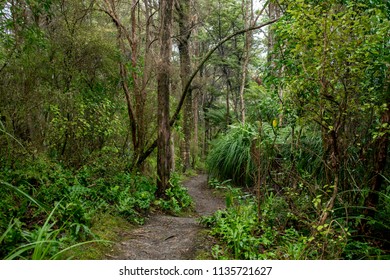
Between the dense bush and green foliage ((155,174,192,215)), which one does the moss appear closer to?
the dense bush

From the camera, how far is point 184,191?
6.35 m

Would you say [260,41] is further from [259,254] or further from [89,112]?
[259,254]

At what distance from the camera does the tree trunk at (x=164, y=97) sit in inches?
222

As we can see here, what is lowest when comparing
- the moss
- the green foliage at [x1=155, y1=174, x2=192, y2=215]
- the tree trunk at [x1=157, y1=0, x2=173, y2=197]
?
the green foliage at [x1=155, y1=174, x2=192, y2=215]

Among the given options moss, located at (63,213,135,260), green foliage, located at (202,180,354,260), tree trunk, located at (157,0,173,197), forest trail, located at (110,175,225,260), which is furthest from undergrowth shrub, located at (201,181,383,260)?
tree trunk, located at (157,0,173,197)

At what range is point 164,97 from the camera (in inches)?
227

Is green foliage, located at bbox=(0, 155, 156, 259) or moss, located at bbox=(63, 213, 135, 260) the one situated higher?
green foliage, located at bbox=(0, 155, 156, 259)

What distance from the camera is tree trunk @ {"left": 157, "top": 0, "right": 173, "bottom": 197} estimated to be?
5.64 m

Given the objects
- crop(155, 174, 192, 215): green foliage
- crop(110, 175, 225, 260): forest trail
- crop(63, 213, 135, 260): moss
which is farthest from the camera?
crop(155, 174, 192, 215): green foliage

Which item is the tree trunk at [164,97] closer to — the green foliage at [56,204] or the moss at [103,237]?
the green foliage at [56,204]

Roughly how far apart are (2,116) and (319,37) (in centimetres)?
429

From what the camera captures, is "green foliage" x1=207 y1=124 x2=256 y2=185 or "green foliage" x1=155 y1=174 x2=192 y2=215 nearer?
"green foliage" x1=155 y1=174 x2=192 y2=215

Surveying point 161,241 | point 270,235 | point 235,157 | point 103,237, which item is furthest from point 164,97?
point 270,235

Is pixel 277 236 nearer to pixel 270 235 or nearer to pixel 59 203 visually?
pixel 270 235
